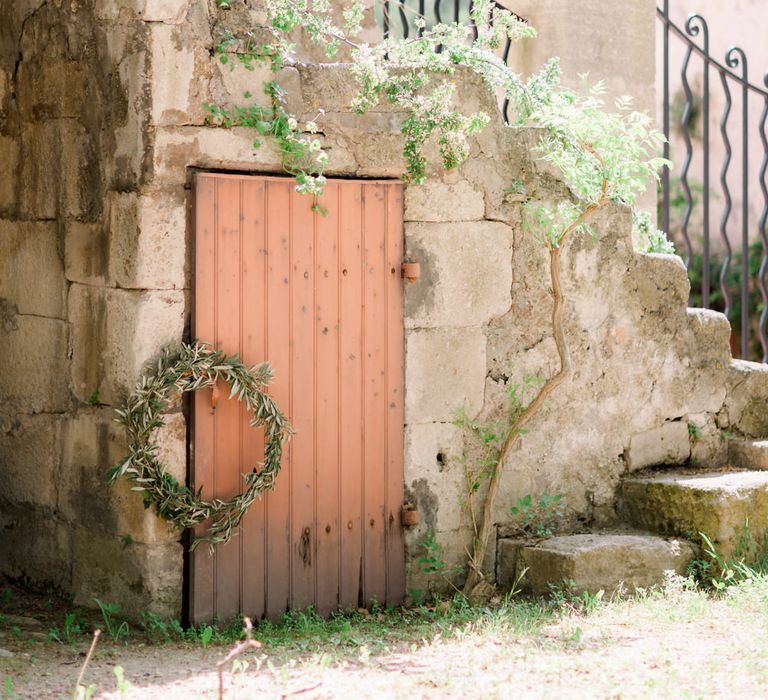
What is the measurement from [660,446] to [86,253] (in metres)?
2.97

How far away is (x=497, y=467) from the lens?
226 inches

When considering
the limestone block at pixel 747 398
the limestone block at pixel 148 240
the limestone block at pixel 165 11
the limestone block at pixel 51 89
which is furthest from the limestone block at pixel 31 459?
the limestone block at pixel 747 398

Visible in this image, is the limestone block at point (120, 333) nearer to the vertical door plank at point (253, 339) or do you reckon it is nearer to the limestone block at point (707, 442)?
the vertical door plank at point (253, 339)

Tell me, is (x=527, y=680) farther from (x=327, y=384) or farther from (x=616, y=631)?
(x=327, y=384)

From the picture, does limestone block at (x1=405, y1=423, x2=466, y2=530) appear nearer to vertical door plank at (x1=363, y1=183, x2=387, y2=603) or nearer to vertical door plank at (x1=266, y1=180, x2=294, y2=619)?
vertical door plank at (x1=363, y1=183, x2=387, y2=603)

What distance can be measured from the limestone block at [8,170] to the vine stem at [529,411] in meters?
2.43

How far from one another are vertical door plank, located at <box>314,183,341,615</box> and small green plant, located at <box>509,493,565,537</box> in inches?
36.9

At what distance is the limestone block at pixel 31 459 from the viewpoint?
216 inches

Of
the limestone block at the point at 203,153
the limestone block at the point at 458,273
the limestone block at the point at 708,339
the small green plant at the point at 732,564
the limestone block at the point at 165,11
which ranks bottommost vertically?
the small green plant at the point at 732,564

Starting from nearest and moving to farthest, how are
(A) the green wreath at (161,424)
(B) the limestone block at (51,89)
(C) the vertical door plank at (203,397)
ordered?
(A) the green wreath at (161,424)
(C) the vertical door plank at (203,397)
(B) the limestone block at (51,89)

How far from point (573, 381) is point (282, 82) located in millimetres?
1983

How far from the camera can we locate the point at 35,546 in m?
5.61

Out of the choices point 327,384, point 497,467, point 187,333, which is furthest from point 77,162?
point 497,467

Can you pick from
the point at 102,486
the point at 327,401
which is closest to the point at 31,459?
the point at 102,486
